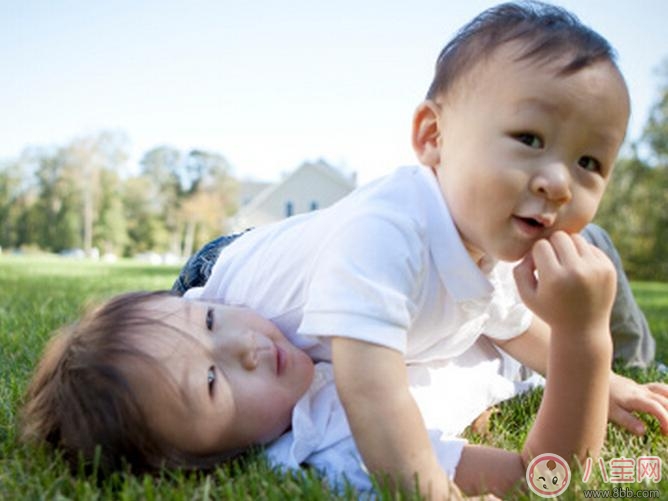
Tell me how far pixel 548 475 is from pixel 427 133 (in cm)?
90

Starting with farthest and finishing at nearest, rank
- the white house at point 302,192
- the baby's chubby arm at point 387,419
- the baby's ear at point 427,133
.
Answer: the white house at point 302,192 < the baby's ear at point 427,133 < the baby's chubby arm at point 387,419

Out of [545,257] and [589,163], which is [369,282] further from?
[589,163]

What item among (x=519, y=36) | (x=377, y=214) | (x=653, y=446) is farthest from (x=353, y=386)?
(x=653, y=446)

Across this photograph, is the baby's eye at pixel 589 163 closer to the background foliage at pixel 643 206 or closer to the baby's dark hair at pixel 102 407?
the baby's dark hair at pixel 102 407

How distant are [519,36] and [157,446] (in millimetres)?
1313

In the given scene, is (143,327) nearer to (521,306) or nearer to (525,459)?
(525,459)

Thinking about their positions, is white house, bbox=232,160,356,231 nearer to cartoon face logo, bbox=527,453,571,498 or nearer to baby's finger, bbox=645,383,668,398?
baby's finger, bbox=645,383,668,398

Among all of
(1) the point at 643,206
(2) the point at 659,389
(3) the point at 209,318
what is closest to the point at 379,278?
(3) the point at 209,318

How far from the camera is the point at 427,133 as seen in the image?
1863mm

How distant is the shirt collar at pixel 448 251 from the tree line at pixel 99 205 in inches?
2159

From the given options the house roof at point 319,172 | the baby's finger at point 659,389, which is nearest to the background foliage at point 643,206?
the house roof at point 319,172

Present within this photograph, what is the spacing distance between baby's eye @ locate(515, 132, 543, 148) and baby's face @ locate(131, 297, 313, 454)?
865 mm

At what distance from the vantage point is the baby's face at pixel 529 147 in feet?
5.12

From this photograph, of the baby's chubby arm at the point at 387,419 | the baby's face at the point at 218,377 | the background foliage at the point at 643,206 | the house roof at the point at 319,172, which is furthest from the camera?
the house roof at the point at 319,172
